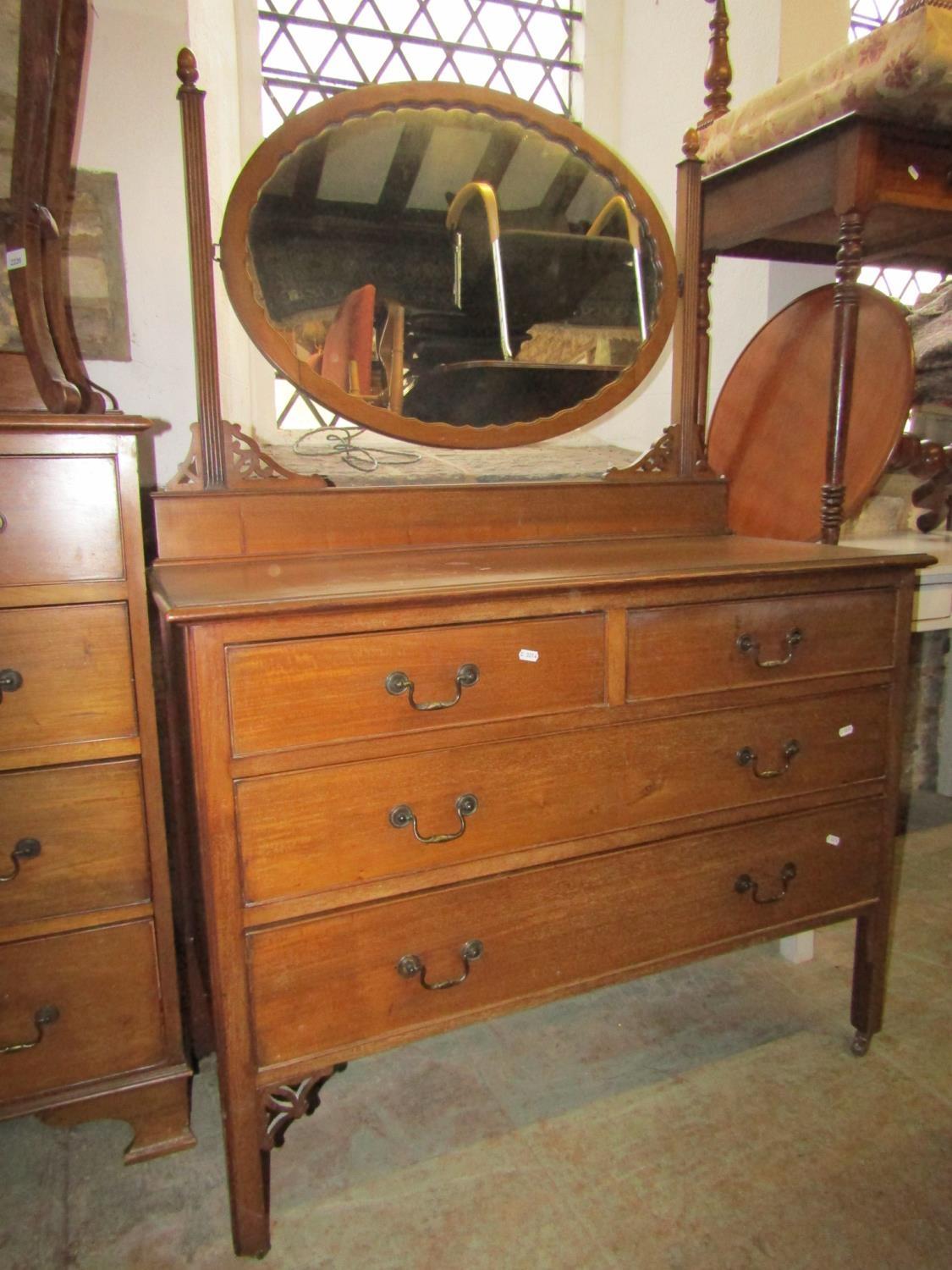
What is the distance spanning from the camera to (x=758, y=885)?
1.46 metres

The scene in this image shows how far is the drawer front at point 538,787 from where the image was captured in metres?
1.10

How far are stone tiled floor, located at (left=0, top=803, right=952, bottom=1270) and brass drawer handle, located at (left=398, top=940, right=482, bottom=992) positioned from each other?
0.37m

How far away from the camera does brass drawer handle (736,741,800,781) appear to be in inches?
54.7

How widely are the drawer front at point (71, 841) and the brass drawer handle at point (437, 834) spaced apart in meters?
0.42

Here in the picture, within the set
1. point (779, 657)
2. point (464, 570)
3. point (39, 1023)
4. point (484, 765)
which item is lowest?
point (39, 1023)

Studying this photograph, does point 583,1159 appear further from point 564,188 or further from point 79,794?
point 564,188

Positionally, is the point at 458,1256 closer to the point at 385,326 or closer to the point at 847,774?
the point at 847,774

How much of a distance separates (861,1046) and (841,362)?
52.0 inches

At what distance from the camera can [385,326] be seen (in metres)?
1.57

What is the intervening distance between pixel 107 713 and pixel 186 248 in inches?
38.0

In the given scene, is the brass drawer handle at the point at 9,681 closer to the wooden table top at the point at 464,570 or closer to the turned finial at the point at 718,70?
the wooden table top at the point at 464,570

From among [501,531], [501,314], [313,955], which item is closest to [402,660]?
[313,955]

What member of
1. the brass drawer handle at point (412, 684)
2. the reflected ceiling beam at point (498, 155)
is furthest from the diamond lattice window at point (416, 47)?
the brass drawer handle at point (412, 684)

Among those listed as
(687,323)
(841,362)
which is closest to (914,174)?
(841,362)
